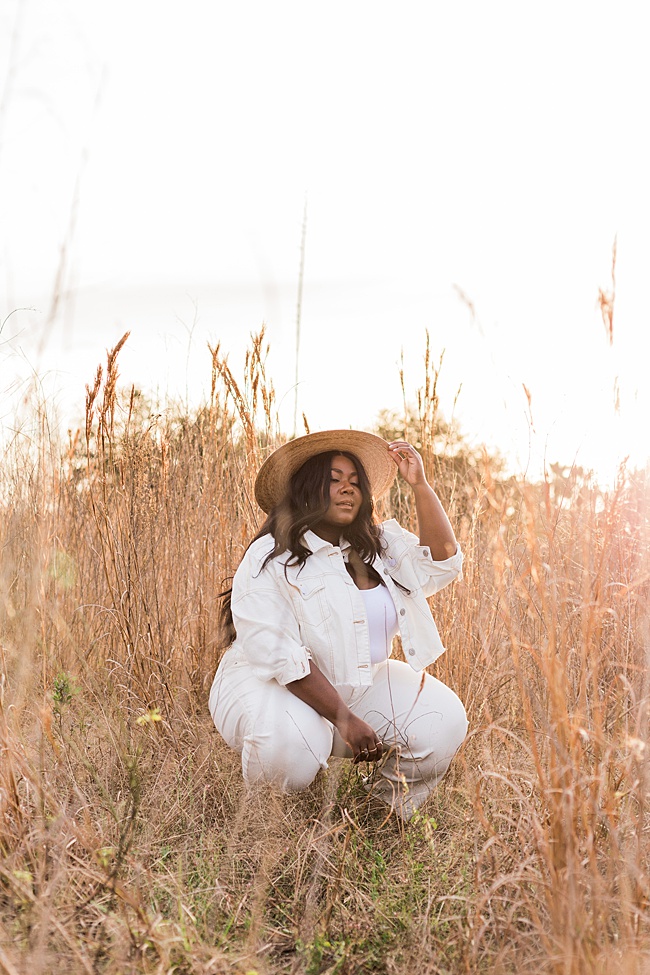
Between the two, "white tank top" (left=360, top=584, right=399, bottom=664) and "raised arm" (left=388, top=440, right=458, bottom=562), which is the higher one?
"raised arm" (left=388, top=440, right=458, bottom=562)

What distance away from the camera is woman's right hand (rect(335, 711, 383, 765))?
2.39 m

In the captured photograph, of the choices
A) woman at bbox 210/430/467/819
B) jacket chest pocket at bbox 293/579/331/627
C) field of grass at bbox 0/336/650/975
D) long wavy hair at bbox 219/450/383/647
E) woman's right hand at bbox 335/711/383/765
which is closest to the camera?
field of grass at bbox 0/336/650/975

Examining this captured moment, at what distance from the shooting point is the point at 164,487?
3189mm

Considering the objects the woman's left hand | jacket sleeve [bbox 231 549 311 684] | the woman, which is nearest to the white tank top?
the woman

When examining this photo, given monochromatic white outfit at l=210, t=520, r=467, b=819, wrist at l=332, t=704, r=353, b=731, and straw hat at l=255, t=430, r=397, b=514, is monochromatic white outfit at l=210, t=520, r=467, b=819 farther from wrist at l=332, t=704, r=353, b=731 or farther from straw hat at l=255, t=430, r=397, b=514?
straw hat at l=255, t=430, r=397, b=514

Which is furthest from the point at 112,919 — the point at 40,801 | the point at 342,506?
the point at 342,506

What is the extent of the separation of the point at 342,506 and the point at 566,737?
4.31 ft

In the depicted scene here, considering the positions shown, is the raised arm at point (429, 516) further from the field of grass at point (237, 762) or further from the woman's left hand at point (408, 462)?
the field of grass at point (237, 762)

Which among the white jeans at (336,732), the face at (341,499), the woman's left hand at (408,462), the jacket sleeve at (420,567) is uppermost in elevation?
the woman's left hand at (408,462)

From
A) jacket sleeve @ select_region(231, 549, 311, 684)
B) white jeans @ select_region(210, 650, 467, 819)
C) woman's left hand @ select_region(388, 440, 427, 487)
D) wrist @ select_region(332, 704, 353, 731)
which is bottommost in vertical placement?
white jeans @ select_region(210, 650, 467, 819)

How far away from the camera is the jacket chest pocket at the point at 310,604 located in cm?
262

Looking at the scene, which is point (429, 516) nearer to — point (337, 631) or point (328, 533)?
point (328, 533)

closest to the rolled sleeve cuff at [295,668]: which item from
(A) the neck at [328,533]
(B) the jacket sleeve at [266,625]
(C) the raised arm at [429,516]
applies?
(B) the jacket sleeve at [266,625]

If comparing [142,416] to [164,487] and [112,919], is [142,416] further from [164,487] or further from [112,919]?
[112,919]
